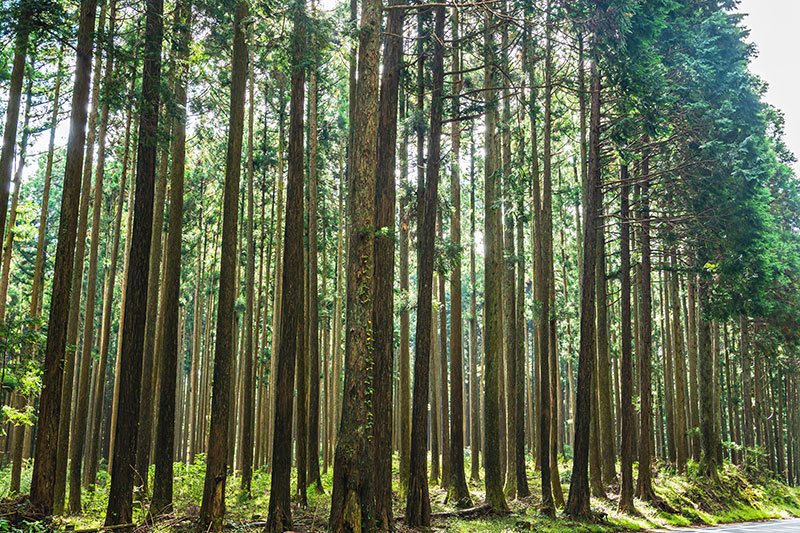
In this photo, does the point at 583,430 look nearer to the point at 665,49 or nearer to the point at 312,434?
the point at 312,434

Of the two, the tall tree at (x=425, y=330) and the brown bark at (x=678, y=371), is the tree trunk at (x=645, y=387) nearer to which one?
the brown bark at (x=678, y=371)

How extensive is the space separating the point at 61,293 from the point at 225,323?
265 cm

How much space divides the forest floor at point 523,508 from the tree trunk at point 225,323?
85 centimetres

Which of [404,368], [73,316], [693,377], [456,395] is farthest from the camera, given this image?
[693,377]

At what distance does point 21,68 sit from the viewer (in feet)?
36.1

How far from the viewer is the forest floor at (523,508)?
11.4 m

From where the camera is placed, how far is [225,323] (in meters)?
10.5

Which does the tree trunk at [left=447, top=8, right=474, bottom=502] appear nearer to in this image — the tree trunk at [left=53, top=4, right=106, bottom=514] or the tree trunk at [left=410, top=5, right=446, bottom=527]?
the tree trunk at [left=410, top=5, right=446, bottom=527]

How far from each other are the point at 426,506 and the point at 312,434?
4.58 metres

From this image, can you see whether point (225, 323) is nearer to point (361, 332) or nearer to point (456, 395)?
point (361, 332)

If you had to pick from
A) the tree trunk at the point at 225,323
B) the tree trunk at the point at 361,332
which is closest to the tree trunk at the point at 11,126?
the tree trunk at the point at 225,323

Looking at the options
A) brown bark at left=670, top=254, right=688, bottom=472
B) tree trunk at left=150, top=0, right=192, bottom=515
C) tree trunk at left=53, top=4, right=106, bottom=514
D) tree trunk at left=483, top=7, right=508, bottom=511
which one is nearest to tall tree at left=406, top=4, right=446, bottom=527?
tree trunk at left=483, top=7, right=508, bottom=511

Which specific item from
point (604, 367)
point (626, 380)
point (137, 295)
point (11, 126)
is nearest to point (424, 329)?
point (137, 295)

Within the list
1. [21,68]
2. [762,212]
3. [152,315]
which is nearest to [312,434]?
[152,315]
